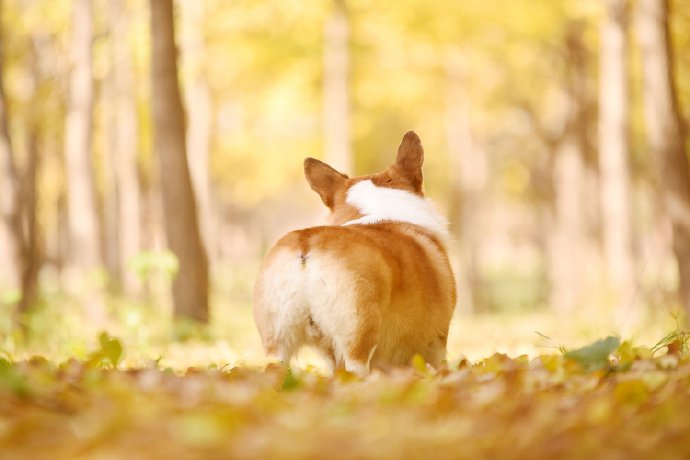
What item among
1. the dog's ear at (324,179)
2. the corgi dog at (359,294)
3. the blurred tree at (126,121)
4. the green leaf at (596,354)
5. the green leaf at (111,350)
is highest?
the blurred tree at (126,121)

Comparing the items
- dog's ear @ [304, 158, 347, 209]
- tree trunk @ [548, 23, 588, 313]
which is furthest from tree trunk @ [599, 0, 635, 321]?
dog's ear @ [304, 158, 347, 209]

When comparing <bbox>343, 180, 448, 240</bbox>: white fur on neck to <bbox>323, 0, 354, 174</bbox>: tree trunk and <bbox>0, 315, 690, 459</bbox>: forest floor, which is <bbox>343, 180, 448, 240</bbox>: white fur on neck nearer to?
<bbox>0, 315, 690, 459</bbox>: forest floor

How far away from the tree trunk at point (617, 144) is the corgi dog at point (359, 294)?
921cm

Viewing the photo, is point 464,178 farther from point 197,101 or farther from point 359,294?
point 359,294

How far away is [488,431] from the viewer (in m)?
2.72

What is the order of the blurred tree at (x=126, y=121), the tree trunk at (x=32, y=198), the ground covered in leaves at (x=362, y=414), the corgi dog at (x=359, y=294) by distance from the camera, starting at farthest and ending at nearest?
the blurred tree at (x=126, y=121) < the tree trunk at (x=32, y=198) < the corgi dog at (x=359, y=294) < the ground covered in leaves at (x=362, y=414)

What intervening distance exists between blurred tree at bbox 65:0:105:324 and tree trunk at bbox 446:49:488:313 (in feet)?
27.4

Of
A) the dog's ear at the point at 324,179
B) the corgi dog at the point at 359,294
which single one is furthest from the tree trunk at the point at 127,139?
the corgi dog at the point at 359,294

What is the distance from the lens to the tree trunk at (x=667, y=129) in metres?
9.65

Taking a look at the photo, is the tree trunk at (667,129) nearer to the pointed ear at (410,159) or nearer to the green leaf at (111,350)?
the pointed ear at (410,159)

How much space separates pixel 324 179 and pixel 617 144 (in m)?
9.36

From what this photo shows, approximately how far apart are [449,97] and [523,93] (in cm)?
210

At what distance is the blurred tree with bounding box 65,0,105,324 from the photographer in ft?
43.6

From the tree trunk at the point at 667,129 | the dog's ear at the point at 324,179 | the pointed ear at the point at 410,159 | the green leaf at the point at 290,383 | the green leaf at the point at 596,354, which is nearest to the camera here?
the green leaf at the point at 290,383
